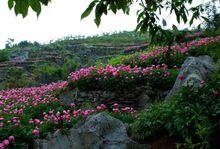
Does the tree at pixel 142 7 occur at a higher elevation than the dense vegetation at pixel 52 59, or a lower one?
higher

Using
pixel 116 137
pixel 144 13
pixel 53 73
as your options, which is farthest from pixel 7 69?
pixel 144 13

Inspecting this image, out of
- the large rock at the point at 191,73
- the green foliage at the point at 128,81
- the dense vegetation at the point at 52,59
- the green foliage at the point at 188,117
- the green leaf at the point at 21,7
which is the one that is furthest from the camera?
the dense vegetation at the point at 52,59

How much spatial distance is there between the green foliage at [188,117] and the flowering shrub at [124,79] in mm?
5354

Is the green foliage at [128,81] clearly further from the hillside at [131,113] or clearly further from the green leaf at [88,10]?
the green leaf at [88,10]

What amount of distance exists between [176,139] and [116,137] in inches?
34.5

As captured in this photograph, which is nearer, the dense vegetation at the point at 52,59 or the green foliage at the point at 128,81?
the green foliage at the point at 128,81

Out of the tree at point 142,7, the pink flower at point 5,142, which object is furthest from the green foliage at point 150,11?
the pink flower at point 5,142

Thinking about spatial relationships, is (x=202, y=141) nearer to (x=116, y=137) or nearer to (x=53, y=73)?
(x=116, y=137)

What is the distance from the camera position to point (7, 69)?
22.6 meters

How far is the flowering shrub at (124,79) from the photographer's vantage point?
37.8 feet

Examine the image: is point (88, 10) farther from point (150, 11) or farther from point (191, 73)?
point (191, 73)

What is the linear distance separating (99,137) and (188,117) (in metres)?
1.38

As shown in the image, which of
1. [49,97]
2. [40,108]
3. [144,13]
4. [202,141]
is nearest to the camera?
[144,13]

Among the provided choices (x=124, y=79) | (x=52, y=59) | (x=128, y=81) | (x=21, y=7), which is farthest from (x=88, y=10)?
(x=52, y=59)
